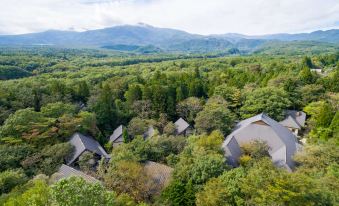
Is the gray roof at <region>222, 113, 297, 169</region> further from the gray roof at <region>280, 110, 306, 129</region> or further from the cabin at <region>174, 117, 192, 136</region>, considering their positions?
the cabin at <region>174, 117, 192, 136</region>

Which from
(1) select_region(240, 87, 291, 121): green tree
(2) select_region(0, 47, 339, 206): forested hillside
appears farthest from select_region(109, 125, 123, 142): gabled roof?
(1) select_region(240, 87, 291, 121): green tree

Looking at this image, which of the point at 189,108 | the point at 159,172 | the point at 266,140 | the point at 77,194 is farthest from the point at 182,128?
the point at 77,194

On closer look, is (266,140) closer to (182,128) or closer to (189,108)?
(182,128)

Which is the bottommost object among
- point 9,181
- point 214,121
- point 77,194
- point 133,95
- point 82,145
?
point 82,145

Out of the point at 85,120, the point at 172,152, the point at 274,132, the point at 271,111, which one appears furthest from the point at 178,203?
the point at 271,111

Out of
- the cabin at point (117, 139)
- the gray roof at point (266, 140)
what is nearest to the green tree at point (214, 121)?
the gray roof at point (266, 140)

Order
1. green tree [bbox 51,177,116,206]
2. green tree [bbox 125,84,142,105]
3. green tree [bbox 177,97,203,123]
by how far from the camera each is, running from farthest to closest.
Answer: green tree [bbox 125,84,142,105] → green tree [bbox 177,97,203,123] → green tree [bbox 51,177,116,206]
